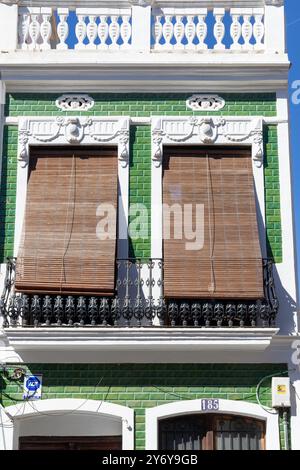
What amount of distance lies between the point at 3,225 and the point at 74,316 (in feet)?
5.46

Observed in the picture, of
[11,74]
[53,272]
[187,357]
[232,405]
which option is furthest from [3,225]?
[232,405]

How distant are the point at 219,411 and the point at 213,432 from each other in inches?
11.6

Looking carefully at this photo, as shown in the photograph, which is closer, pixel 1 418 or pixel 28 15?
pixel 1 418

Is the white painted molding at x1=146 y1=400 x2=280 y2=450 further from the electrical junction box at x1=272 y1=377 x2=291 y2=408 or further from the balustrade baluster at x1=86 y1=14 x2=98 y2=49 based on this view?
the balustrade baluster at x1=86 y1=14 x2=98 y2=49

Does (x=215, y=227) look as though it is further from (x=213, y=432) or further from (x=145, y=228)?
(x=213, y=432)

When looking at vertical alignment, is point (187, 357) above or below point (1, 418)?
above

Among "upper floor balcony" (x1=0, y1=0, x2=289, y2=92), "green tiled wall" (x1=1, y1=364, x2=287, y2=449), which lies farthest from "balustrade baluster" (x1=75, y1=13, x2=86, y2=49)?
"green tiled wall" (x1=1, y1=364, x2=287, y2=449)

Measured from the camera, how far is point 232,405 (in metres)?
10.9

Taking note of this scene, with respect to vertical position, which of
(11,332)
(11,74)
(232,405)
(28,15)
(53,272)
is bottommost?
(232,405)

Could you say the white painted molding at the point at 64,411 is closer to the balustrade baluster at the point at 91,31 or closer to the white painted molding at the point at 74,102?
the white painted molding at the point at 74,102

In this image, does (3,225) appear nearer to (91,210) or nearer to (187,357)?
(91,210)

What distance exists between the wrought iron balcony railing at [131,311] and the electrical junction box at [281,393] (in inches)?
28.0

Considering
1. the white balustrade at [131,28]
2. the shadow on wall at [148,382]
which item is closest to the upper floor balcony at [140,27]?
the white balustrade at [131,28]
